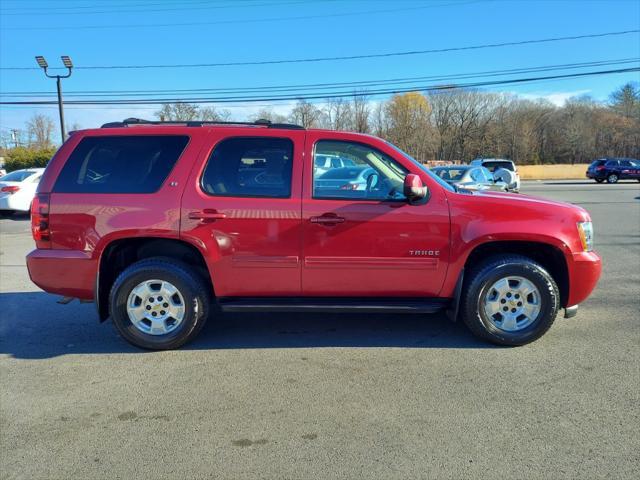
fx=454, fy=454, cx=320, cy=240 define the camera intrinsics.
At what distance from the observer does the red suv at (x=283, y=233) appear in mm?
3885

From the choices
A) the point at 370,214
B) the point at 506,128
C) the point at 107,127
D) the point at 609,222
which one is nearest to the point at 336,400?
the point at 370,214

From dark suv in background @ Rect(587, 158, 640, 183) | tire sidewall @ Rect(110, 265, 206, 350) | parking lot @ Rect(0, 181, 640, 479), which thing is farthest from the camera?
dark suv in background @ Rect(587, 158, 640, 183)

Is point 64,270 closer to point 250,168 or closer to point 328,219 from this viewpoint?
point 250,168

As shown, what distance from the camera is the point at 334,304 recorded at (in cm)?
404

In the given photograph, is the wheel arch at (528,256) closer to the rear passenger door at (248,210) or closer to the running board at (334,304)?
the running board at (334,304)

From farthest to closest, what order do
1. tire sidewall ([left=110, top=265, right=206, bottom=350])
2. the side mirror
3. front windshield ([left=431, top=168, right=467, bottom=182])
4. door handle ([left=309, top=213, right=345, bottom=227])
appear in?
front windshield ([left=431, top=168, right=467, bottom=182])
tire sidewall ([left=110, top=265, right=206, bottom=350])
door handle ([left=309, top=213, right=345, bottom=227])
the side mirror

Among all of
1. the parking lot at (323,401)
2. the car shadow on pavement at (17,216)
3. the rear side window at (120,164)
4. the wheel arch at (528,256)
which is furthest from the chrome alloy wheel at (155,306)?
the car shadow on pavement at (17,216)

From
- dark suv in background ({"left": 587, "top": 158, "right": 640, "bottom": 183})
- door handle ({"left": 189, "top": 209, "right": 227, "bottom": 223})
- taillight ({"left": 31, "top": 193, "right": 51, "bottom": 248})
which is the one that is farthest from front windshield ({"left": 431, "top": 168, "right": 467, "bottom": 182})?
dark suv in background ({"left": 587, "top": 158, "right": 640, "bottom": 183})

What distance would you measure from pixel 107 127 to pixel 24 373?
87.0 inches

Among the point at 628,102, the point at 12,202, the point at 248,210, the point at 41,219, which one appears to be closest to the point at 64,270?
the point at 41,219

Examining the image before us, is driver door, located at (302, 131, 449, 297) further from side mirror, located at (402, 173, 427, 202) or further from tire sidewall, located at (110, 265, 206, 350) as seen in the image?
tire sidewall, located at (110, 265, 206, 350)

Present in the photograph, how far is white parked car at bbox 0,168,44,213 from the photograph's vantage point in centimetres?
1334

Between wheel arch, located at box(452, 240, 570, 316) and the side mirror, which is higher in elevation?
the side mirror

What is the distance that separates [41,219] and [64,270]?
483 millimetres
